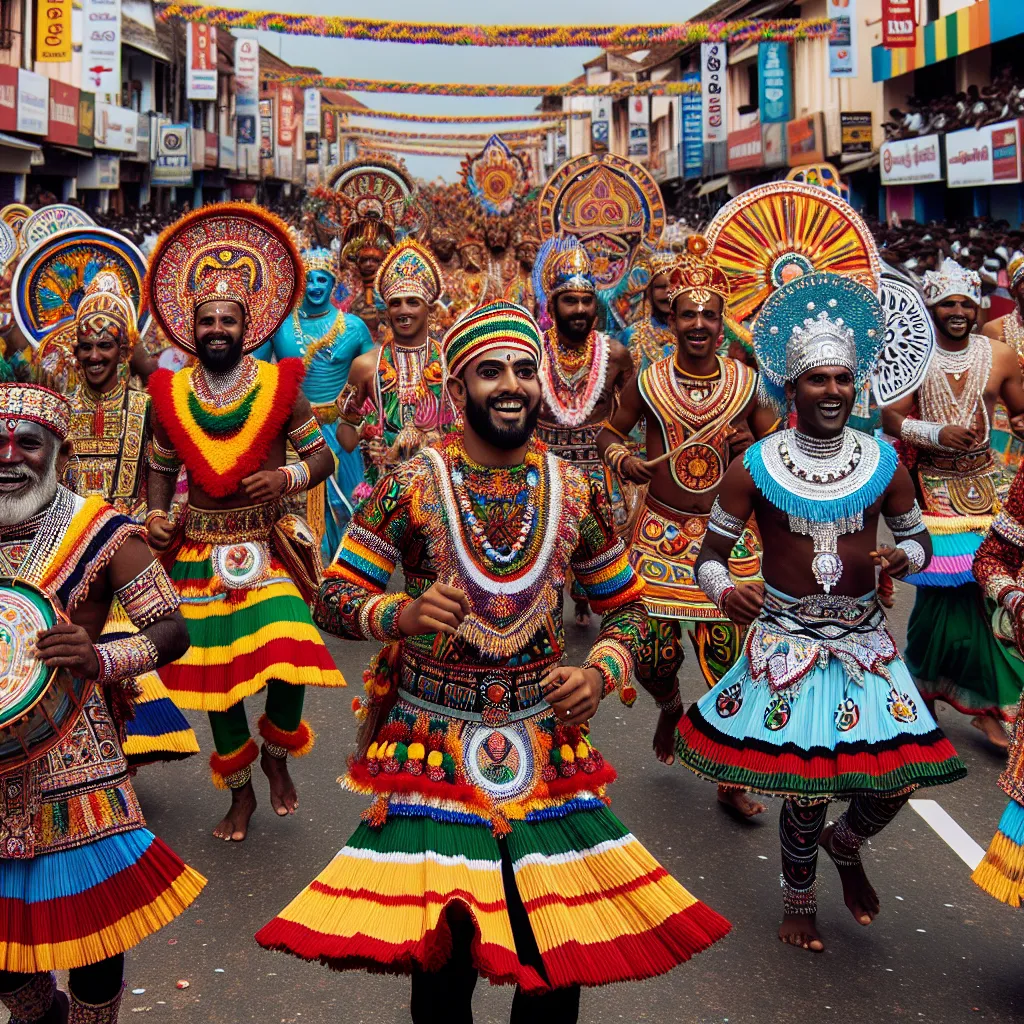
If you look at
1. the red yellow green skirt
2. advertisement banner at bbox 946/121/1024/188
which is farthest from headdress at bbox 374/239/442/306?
advertisement banner at bbox 946/121/1024/188

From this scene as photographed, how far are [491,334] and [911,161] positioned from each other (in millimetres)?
30118

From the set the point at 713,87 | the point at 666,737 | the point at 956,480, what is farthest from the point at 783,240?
the point at 713,87

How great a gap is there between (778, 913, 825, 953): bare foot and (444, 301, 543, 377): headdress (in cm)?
230

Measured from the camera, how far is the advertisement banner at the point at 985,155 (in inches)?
1021

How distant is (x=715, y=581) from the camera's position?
5.04 meters

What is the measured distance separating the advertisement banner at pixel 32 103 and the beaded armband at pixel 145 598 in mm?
31098

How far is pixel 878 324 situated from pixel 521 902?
256 centimetres

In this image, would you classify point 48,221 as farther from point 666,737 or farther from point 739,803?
point 739,803

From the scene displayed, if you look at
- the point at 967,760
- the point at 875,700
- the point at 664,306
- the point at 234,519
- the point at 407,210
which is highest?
the point at 407,210

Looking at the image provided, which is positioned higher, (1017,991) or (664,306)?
(664,306)

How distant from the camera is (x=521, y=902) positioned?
358 cm

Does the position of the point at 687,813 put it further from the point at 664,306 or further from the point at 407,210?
the point at 407,210

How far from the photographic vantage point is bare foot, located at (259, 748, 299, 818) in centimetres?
632

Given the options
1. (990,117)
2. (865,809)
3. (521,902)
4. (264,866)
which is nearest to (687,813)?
(865,809)
